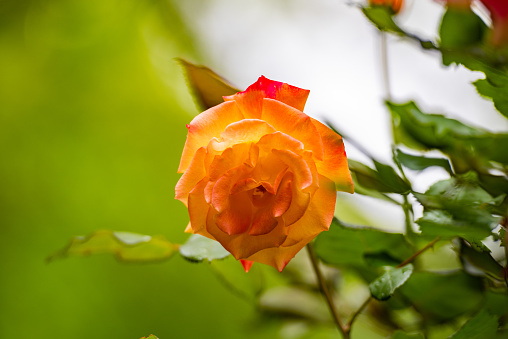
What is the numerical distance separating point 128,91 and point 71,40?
14cm

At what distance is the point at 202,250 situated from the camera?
30 centimetres

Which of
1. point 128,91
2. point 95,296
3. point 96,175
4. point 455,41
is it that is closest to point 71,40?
point 128,91

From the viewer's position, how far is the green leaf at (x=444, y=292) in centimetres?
33

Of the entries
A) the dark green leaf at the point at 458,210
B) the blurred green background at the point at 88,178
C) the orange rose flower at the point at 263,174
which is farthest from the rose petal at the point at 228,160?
the blurred green background at the point at 88,178

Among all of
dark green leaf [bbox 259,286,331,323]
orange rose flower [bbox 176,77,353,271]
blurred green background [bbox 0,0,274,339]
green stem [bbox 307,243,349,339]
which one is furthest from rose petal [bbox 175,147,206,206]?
blurred green background [bbox 0,0,274,339]

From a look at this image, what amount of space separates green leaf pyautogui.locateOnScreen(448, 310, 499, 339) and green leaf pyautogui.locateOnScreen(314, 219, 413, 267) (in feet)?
0.25

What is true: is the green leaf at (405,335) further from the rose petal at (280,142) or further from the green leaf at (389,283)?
the rose petal at (280,142)

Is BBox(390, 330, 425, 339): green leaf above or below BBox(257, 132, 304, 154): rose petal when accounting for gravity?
below

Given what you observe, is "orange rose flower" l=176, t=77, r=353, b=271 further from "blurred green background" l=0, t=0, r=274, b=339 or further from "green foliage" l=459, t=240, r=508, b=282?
"blurred green background" l=0, t=0, r=274, b=339

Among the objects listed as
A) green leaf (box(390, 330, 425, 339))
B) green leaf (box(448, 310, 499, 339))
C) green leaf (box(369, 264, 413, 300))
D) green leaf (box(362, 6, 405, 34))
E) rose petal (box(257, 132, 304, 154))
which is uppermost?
green leaf (box(362, 6, 405, 34))

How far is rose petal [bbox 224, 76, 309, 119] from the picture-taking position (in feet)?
0.76

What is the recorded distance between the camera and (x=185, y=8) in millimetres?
1089

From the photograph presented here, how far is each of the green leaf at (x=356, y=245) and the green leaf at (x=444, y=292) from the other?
21 mm

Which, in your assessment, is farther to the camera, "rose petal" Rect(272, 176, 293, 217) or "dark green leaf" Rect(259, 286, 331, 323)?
"dark green leaf" Rect(259, 286, 331, 323)
